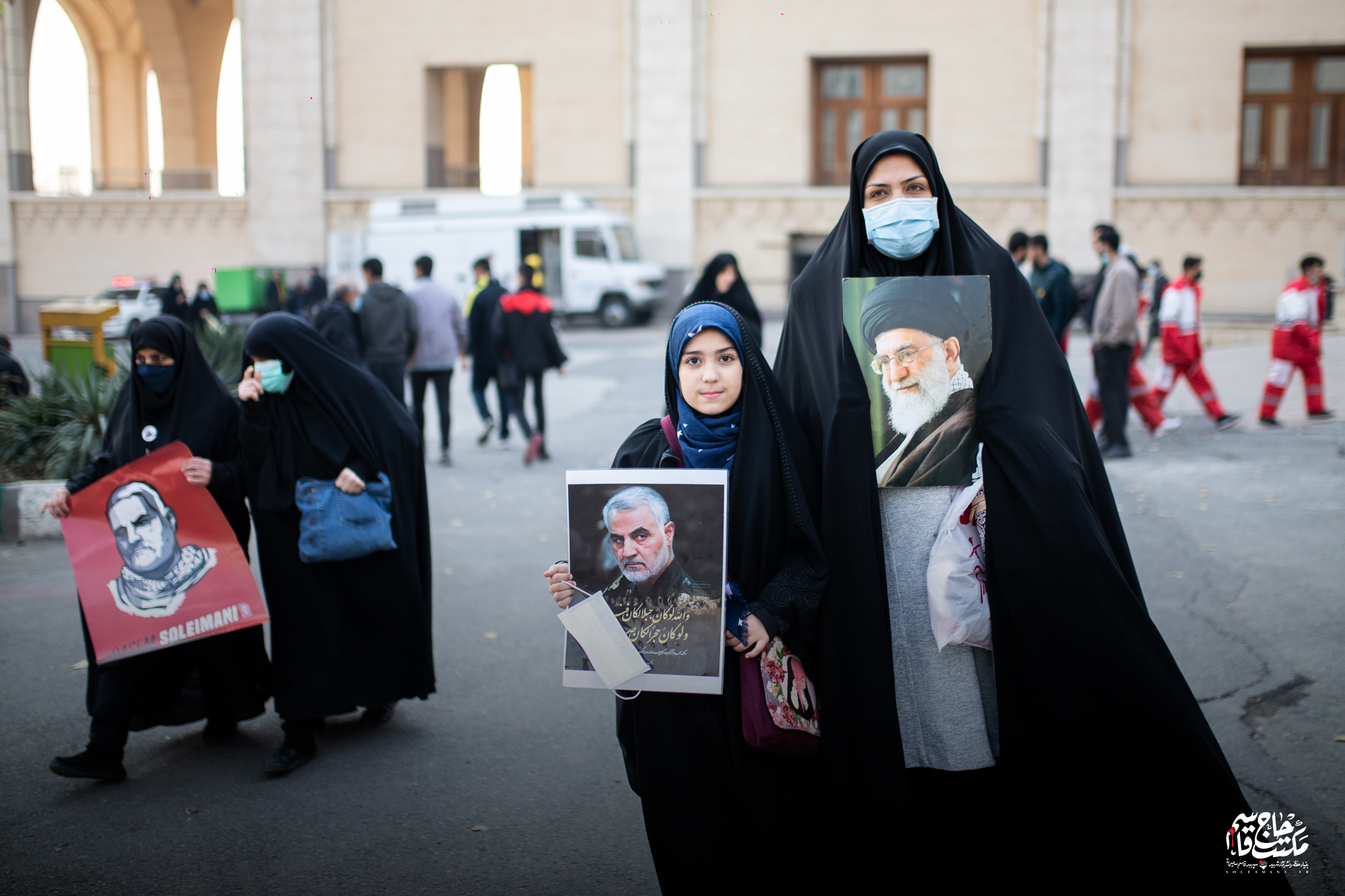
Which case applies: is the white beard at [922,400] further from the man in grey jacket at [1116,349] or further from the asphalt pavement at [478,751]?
the man in grey jacket at [1116,349]

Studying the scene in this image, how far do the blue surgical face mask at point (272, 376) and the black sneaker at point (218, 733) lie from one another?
1402 mm

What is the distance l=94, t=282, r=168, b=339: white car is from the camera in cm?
2697

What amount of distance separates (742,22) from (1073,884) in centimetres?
2927

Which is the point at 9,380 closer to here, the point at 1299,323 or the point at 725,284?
the point at 725,284

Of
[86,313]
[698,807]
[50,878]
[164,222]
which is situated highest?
[164,222]

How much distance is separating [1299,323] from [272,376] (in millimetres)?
10201

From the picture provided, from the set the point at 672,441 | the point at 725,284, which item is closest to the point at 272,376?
the point at 672,441

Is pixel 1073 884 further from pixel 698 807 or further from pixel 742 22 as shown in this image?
pixel 742 22

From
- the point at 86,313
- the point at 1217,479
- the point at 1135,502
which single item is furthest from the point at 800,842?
the point at 86,313

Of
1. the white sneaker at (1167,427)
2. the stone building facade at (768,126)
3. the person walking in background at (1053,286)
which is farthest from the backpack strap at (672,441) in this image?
the stone building facade at (768,126)

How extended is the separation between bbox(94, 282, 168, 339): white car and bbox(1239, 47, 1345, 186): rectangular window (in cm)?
2914

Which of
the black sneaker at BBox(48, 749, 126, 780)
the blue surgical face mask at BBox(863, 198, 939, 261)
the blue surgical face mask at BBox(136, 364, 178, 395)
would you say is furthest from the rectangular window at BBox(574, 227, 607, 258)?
the blue surgical face mask at BBox(863, 198, 939, 261)

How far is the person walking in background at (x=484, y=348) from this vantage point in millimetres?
11469

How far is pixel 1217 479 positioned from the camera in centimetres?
877
